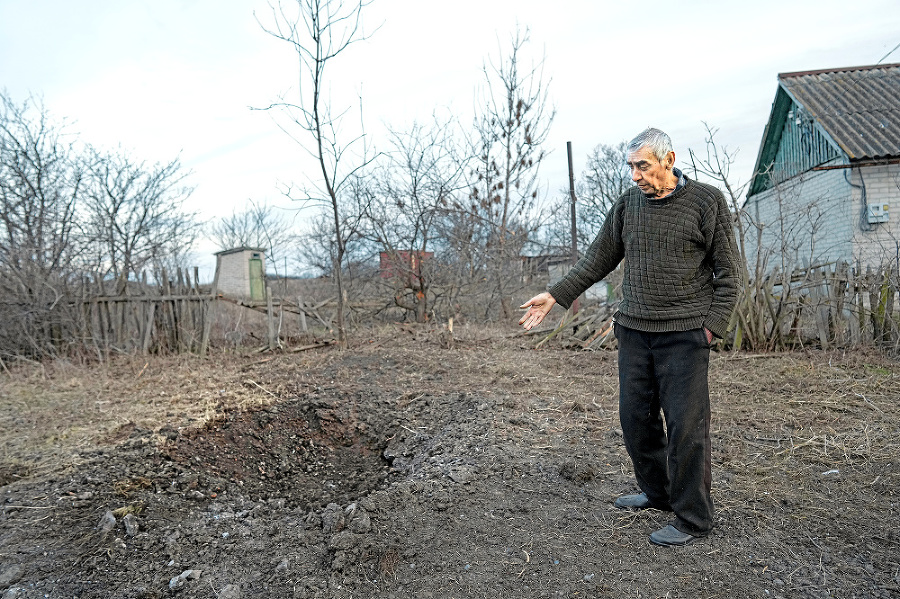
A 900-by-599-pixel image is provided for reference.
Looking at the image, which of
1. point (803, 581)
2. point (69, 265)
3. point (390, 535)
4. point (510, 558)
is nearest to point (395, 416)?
point (390, 535)

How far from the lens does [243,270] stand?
31906 mm

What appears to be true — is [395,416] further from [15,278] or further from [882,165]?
[882,165]

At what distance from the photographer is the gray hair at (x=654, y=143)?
260 centimetres

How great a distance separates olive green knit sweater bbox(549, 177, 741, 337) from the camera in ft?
8.59

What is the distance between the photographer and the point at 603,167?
35312 mm

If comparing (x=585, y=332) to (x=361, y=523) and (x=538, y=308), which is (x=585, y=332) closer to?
(x=538, y=308)

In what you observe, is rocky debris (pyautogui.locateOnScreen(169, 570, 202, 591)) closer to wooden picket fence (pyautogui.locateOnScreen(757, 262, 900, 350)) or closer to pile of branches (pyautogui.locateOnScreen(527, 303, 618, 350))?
pile of branches (pyautogui.locateOnScreen(527, 303, 618, 350))

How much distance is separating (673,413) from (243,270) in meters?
31.7

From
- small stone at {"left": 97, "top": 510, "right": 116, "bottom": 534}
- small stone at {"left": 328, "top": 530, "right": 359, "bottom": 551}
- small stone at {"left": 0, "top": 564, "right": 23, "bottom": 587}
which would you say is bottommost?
small stone at {"left": 0, "top": 564, "right": 23, "bottom": 587}

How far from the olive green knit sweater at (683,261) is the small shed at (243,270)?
2872 cm

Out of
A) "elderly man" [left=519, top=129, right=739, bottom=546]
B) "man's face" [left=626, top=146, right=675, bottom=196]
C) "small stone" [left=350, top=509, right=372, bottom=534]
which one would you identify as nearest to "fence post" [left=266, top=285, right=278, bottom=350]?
"small stone" [left=350, top=509, right=372, bottom=534]

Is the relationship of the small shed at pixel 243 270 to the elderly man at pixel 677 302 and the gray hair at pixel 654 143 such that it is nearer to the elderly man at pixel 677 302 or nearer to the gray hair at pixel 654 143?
the elderly man at pixel 677 302

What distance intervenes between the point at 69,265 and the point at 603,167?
30967mm

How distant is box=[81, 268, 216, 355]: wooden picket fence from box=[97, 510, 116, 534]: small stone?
20.9 feet
